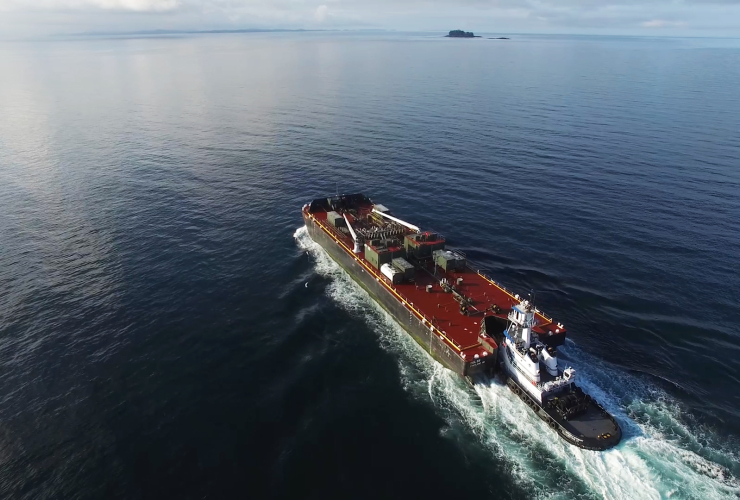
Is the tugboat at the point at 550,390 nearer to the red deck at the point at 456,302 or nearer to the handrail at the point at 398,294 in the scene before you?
the red deck at the point at 456,302

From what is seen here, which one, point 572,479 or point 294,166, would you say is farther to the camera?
point 294,166

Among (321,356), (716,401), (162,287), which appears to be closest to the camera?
(716,401)

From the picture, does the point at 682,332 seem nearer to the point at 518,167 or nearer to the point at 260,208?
the point at 518,167

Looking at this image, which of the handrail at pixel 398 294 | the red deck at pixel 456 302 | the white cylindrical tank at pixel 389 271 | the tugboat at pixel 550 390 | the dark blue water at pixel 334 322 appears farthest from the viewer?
the white cylindrical tank at pixel 389 271

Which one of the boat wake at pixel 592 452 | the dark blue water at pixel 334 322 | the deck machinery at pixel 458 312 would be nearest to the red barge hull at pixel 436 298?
the deck machinery at pixel 458 312

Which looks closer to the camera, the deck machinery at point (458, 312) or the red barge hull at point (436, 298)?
the deck machinery at point (458, 312)

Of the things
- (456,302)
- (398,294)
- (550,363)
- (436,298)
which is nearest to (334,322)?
(398,294)

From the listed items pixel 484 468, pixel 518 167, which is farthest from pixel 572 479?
pixel 518 167

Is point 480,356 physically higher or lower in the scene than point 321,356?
higher
